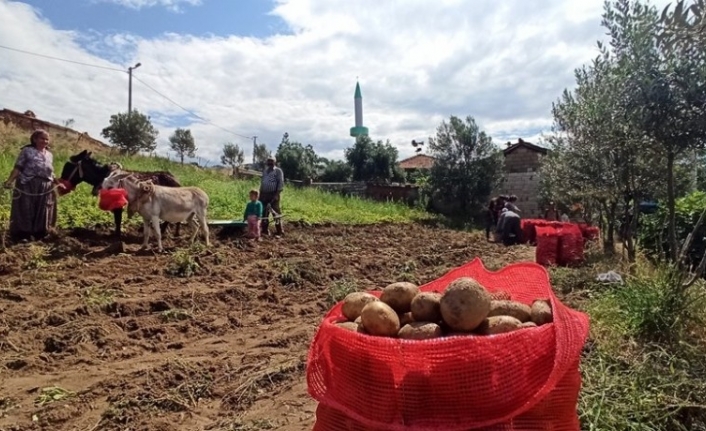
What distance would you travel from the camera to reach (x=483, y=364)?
1891mm

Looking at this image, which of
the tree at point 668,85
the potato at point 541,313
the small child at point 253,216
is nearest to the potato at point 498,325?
the potato at point 541,313

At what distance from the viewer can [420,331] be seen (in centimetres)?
210

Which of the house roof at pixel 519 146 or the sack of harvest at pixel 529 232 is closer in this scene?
the sack of harvest at pixel 529 232

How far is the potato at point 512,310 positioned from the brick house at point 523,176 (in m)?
23.7

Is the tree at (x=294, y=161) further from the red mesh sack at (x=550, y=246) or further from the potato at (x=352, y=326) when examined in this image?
the potato at (x=352, y=326)

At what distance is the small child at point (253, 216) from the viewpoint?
11.3m

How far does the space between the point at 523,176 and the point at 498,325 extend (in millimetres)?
26648

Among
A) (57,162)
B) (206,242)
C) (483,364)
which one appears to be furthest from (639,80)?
(57,162)

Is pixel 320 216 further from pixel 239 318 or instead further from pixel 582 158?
pixel 239 318

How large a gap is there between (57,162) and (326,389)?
15.8m

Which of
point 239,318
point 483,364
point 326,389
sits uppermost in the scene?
point 483,364

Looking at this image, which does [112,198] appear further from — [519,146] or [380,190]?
[519,146]

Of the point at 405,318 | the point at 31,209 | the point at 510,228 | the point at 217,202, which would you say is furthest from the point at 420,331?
the point at 217,202

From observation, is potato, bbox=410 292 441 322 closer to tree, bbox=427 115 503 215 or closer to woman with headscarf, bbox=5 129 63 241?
woman with headscarf, bbox=5 129 63 241
